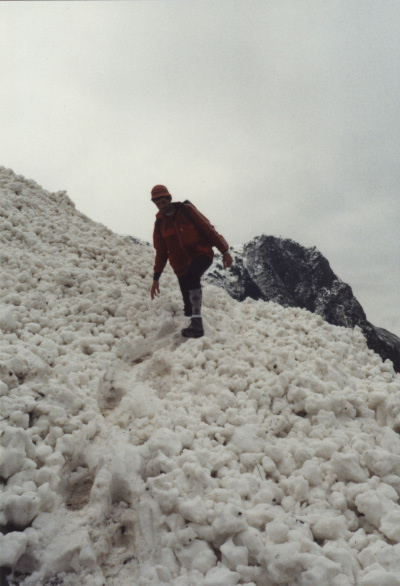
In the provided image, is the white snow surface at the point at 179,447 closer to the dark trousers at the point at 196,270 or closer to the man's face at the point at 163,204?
the dark trousers at the point at 196,270

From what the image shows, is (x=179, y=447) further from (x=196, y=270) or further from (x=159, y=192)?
(x=159, y=192)

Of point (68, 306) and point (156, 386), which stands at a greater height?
point (68, 306)

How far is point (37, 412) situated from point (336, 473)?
235 centimetres

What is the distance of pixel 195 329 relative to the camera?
15.8 ft

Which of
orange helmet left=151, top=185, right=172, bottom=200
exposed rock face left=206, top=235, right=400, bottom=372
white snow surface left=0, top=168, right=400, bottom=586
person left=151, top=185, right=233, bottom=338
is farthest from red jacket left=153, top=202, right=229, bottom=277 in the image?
exposed rock face left=206, top=235, right=400, bottom=372

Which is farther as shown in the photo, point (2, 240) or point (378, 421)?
point (2, 240)

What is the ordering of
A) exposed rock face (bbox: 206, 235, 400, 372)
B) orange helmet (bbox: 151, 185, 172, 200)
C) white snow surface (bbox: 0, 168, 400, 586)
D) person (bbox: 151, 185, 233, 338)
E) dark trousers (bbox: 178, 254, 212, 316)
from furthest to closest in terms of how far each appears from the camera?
1. exposed rock face (bbox: 206, 235, 400, 372)
2. dark trousers (bbox: 178, 254, 212, 316)
3. person (bbox: 151, 185, 233, 338)
4. orange helmet (bbox: 151, 185, 172, 200)
5. white snow surface (bbox: 0, 168, 400, 586)

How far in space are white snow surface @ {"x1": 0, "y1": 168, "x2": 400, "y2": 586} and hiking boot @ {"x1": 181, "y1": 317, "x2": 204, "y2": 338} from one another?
4.1 inches

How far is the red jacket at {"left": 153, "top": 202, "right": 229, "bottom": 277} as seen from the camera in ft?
16.0

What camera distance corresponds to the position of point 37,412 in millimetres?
3164

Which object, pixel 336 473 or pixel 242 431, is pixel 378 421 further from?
pixel 242 431

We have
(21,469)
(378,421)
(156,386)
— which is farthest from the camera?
(156,386)

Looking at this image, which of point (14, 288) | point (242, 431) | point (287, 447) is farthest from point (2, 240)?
point (287, 447)

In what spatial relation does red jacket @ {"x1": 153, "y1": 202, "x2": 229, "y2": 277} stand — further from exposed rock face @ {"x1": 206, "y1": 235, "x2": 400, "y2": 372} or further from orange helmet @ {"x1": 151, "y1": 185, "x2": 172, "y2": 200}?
exposed rock face @ {"x1": 206, "y1": 235, "x2": 400, "y2": 372}
